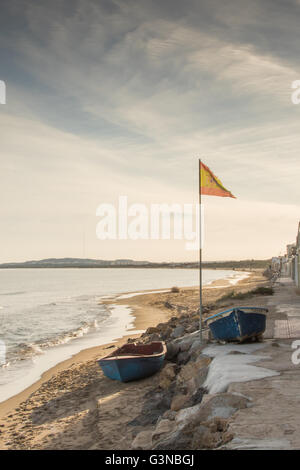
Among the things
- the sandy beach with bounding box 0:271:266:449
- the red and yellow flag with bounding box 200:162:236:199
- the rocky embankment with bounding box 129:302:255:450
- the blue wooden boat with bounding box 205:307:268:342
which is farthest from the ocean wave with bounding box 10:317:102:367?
the red and yellow flag with bounding box 200:162:236:199

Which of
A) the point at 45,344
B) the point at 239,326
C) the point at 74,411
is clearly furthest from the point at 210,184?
the point at 45,344

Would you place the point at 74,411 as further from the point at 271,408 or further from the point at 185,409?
the point at 271,408

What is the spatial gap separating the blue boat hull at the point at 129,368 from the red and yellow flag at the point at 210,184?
5.64 metres

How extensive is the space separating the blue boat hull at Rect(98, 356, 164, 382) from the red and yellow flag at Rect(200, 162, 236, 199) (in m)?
5.64

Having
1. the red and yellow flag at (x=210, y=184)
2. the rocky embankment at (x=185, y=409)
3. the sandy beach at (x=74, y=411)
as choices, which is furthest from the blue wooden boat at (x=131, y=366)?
the red and yellow flag at (x=210, y=184)

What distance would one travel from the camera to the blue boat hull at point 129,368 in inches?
482

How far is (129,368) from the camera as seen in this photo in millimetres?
12328

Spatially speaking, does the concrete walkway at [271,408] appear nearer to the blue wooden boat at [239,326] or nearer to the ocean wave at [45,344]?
the blue wooden boat at [239,326]

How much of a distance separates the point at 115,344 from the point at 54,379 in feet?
18.7

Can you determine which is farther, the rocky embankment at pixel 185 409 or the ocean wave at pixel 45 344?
the ocean wave at pixel 45 344

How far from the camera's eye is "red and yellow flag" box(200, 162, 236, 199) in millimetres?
12391

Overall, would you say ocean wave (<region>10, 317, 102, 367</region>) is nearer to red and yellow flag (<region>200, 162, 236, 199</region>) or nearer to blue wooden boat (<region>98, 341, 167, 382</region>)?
blue wooden boat (<region>98, 341, 167, 382</region>)
